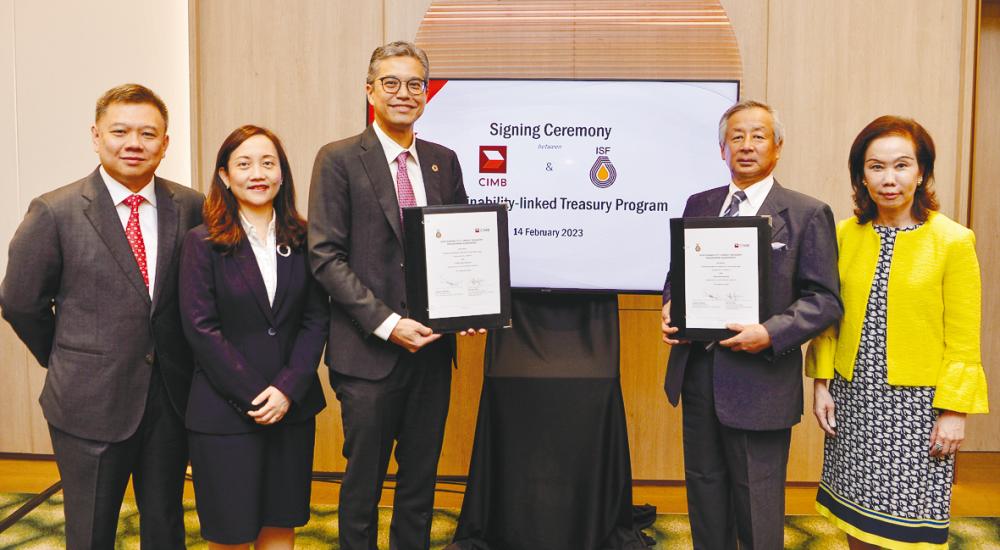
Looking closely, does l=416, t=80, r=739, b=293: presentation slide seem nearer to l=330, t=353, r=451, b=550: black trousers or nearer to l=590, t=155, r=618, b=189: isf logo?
l=590, t=155, r=618, b=189: isf logo

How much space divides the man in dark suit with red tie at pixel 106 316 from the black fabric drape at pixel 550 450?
1166 millimetres

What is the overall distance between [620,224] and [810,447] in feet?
5.62

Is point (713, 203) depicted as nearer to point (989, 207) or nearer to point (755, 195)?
point (755, 195)

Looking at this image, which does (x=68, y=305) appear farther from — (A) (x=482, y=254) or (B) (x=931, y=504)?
(B) (x=931, y=504)

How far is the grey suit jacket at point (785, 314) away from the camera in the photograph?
2.05m

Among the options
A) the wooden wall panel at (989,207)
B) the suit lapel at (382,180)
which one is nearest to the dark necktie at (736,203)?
the suit lapel at (382,180)

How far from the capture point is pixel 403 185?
2.32 meters

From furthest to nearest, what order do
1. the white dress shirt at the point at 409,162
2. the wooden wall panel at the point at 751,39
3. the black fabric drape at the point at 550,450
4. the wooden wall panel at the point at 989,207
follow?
the wooden wall panel at the point at 989,207
the wooden wall panel at the point at 751,39
the black fabric drape at the point at 550,450
the white dress shirt at the point at 409,162

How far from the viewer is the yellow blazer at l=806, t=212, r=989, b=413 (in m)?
1.98

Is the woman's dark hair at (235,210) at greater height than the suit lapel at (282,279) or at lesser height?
greater

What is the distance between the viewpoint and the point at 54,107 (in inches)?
152

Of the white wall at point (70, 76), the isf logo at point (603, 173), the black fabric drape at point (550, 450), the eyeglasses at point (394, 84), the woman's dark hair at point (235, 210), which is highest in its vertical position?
the white wall at point (70, 76)

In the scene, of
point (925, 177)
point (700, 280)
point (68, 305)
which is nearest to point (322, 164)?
point (68, 305)

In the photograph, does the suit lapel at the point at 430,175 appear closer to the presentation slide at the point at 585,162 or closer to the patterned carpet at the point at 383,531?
the presentation slide at the point at 585,162
